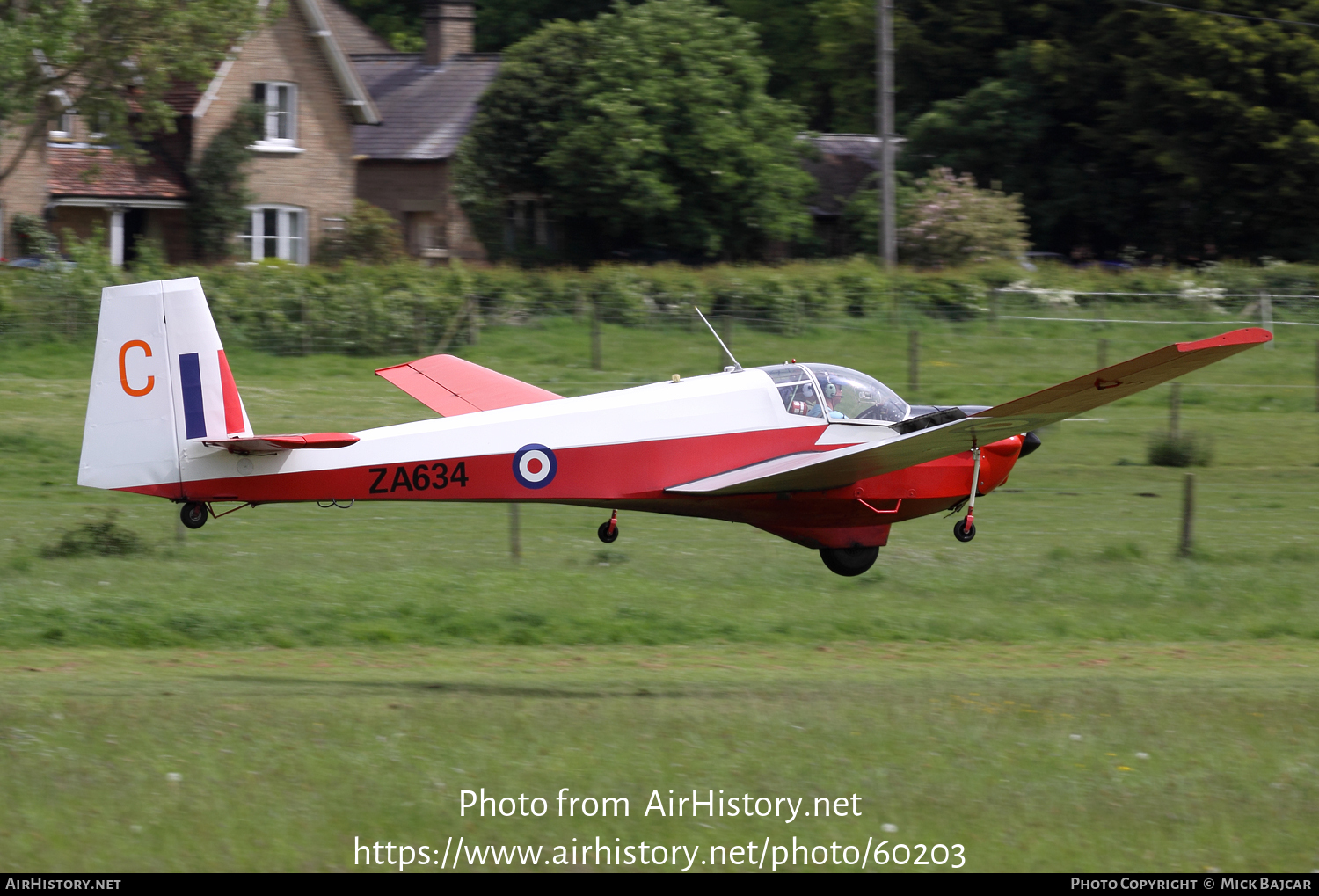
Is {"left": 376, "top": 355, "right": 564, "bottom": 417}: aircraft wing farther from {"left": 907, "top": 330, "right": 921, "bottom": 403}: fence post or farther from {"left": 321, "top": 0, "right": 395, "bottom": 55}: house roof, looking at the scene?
{"left": 321, "top": 0, "right": 395, "bottom": 55}: house roof

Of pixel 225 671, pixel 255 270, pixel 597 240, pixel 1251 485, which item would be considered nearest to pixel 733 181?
pixel 597 240

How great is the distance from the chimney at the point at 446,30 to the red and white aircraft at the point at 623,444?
4165cm

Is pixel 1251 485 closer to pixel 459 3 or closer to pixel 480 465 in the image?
pixel 480 465

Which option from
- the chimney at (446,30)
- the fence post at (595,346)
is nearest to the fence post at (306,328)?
the fence post at (595,346)

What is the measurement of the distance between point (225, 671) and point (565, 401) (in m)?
3.91

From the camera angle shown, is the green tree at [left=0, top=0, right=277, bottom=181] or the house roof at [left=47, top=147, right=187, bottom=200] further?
the house roof at [left=47, top=147, right=187, bottom=200]

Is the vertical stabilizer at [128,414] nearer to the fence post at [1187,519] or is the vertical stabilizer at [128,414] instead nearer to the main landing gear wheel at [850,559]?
the main landing gear wheel at [850,559]

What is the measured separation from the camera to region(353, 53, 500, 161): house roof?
49.4 metres

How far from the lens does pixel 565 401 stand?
13188mm

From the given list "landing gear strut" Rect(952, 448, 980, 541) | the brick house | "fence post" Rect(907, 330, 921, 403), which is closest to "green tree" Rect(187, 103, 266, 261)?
the brick house

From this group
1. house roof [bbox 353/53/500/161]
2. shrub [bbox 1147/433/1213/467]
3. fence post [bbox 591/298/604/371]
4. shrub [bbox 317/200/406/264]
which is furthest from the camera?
house roof [bbox 353/53/500/161]

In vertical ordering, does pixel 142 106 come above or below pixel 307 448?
above

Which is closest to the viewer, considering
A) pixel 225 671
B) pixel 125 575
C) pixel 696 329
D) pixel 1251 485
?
pixel 225 671

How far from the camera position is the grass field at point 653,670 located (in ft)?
30.3
